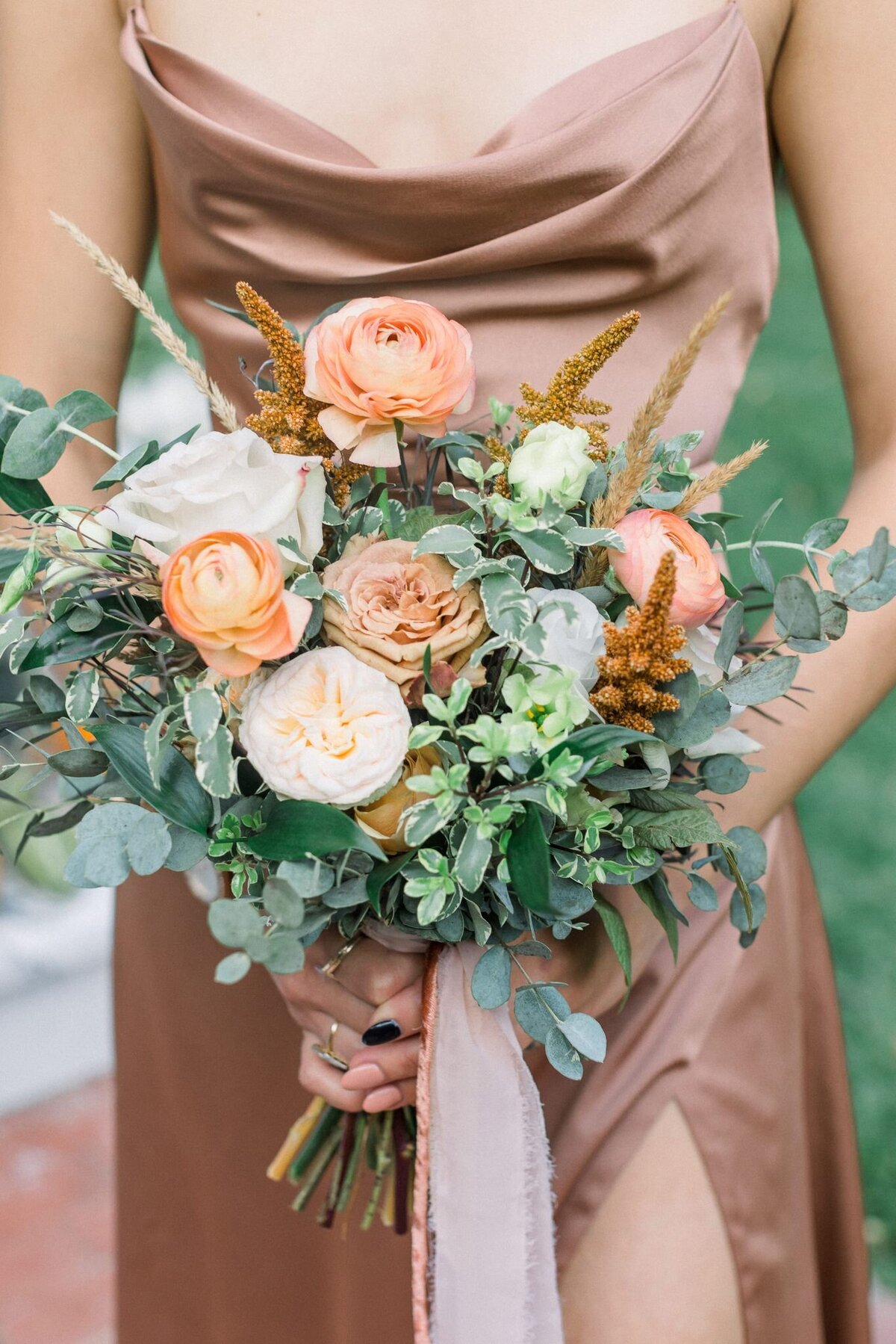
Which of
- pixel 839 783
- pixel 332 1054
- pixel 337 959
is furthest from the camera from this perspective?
pixel 839 783

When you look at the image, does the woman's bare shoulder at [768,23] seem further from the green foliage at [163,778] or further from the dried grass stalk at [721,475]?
the green foliage at [163,778]

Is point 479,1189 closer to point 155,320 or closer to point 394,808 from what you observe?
point 394,808

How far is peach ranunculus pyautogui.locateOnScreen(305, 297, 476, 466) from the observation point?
2.87ft

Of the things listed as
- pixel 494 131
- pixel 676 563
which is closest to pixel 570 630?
pixel 676 563

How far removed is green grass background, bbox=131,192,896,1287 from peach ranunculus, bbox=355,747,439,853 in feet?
3.50

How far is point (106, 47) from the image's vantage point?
142cm

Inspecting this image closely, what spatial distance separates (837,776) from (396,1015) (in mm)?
2981

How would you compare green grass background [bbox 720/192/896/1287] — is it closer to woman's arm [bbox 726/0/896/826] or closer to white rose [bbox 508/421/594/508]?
woman's arm [bbox 726/0/896/826]

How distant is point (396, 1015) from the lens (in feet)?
3.53

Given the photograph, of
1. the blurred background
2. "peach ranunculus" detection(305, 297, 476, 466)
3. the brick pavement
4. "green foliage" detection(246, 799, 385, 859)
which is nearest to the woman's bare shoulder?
"peach ranunculus" detection(305, 297, 476, 466)

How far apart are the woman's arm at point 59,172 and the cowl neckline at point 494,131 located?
0.40 feet

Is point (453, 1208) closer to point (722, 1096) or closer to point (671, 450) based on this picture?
point (722, 1096)

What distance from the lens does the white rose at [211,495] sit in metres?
0.83

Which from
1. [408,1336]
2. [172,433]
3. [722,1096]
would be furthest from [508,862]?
[172,433]
